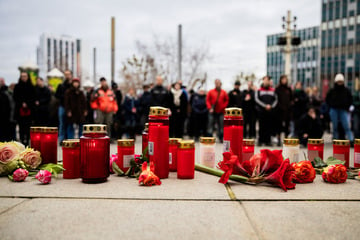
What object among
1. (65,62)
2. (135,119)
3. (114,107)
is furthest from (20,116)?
(65,62)

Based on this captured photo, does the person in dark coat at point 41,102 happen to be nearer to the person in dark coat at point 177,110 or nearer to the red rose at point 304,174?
the person in dark coat at point 177,110

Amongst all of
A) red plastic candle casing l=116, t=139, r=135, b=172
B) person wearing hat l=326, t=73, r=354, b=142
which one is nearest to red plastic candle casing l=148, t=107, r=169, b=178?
red plastic candle casing l=116, t=139, r=135, b=172

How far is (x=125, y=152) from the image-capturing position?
3.45 metres

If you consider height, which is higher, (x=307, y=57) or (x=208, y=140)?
(x=307, y=57)

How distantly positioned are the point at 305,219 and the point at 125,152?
6.19 feet

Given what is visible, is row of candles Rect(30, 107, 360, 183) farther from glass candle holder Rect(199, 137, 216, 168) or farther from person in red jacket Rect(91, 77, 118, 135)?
person in red jacket Rect(91, 77, 118, 135)

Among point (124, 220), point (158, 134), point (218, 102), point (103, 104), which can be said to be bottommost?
point (124, 220)

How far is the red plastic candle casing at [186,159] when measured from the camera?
332cm

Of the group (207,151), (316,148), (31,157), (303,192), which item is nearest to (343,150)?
(316,148)

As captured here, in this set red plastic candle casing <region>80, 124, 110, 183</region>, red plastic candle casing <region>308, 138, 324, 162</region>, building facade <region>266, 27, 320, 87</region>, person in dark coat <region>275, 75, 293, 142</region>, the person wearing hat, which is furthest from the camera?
building facade <region>266, 27, 320, 87</region>

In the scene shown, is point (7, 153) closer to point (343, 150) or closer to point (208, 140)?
point (208, 140)

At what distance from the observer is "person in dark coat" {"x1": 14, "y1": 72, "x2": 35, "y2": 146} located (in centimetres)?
816

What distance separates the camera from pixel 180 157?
3.36 meters

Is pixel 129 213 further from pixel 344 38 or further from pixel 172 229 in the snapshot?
pixel 344 38
